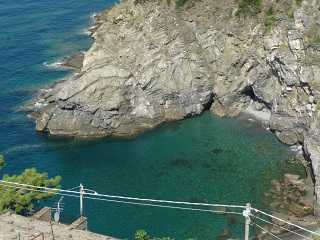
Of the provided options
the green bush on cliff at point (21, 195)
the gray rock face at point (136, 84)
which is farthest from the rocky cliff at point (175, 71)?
the green bush on cliff at point (21, 195)

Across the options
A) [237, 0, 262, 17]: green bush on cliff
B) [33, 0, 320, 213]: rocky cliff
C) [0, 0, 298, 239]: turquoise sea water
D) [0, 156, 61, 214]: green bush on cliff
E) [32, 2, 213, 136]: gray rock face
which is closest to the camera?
[0, 156, 61, 214]: green bush on cliff

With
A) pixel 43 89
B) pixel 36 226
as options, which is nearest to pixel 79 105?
pixel 43 89

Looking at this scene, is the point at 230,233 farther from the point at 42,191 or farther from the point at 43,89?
the point at 43,89

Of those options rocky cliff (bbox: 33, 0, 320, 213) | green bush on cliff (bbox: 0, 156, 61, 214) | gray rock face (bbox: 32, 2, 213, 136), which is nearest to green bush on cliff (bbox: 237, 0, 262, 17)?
rocky cliff (bbox: 33, 0, 320, 213)

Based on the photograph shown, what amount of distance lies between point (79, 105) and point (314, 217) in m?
33.8

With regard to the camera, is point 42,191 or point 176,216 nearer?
point 42,191

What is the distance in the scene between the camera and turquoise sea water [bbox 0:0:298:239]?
206ft

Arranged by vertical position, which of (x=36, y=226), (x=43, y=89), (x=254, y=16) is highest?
(x=254, y=16)

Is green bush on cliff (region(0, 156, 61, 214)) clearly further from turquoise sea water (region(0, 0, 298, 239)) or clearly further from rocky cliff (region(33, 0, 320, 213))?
rocky cliff (region(33, 0, 320, 213))

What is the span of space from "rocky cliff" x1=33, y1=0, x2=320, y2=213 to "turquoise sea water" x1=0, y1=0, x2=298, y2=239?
2612 millimetres

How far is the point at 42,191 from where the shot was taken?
5250 centimetres

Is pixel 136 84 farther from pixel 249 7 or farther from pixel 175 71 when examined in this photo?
pixel 249 7

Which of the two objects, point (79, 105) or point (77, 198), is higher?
point (79, 105)

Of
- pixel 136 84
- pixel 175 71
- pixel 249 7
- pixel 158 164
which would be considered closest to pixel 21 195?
pixel 158 164
